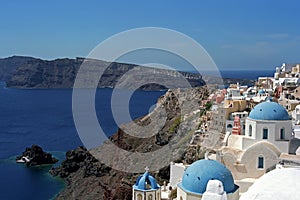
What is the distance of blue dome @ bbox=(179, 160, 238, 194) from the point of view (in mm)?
11555

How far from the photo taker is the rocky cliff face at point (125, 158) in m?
26.3

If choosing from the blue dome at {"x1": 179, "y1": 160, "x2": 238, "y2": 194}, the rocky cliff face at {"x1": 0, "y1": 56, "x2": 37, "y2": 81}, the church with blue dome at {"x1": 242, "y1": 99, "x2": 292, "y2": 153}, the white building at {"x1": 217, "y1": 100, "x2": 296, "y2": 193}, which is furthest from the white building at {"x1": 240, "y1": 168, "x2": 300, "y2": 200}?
the rocky cliff face at {"x1": 0, "y1": 56, "x2": 37, "y2": 81}

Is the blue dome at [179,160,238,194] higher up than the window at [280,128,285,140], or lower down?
lower down

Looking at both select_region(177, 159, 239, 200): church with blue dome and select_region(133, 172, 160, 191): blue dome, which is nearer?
select_region(177, 159, 239, 200): church with blue dome

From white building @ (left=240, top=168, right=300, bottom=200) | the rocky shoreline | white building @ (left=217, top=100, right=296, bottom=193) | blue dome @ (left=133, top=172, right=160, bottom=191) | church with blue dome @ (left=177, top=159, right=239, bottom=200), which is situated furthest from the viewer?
the rocky shoreline

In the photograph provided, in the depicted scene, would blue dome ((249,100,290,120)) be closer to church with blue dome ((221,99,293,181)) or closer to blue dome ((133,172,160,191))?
church with blue dome ((221,99,293,181))

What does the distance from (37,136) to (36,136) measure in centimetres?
14

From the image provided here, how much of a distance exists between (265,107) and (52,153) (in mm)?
32594

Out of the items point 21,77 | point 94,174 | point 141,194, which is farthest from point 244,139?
point 21,77

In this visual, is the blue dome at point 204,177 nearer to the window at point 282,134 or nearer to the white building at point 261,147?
the white building at point 261,147

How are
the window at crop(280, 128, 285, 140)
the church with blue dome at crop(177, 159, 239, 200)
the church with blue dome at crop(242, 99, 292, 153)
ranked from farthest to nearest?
1. the window at crop(280, 128, 285, 140)
2. the church with blue dome at crop(242, 99, 292, 153)
3. the church with blue dome at crop(177, 159, 239, 200)

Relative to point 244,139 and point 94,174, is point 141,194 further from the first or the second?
point 94,174

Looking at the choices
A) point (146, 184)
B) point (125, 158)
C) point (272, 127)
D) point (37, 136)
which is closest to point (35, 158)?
point (125, 158)

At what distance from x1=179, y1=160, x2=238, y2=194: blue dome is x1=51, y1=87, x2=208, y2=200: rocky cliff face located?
878 cm
